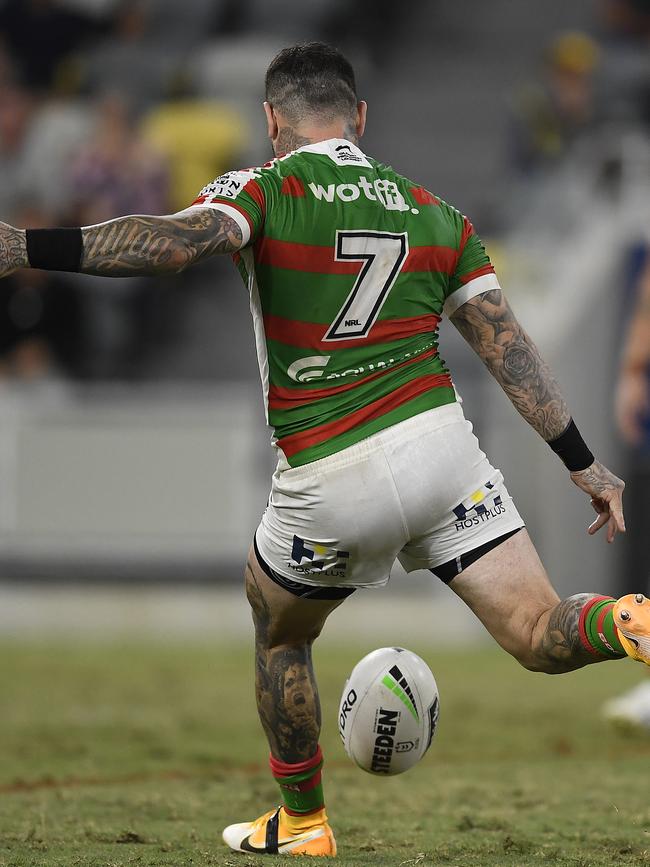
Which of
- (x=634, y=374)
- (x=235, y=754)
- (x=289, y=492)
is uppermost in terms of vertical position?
(x=634, y=374)

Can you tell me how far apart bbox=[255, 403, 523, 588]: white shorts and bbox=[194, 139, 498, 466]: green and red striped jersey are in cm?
8

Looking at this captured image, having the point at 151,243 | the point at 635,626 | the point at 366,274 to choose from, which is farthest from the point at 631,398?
the point at 151,243

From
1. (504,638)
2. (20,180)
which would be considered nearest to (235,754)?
(504,638)

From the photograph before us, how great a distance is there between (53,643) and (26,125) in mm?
7031

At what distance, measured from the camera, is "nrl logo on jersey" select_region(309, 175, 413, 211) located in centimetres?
494

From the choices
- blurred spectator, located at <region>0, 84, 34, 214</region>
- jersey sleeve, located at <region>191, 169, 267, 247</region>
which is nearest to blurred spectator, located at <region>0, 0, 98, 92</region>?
blurred spectator, located at <region>0, 84, 34, 214</region>

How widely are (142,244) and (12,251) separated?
0.38m

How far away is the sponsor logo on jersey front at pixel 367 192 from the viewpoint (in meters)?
4.94

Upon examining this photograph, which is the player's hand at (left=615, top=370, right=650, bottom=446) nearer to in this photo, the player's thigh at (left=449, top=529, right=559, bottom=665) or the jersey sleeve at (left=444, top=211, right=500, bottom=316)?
the jersey sleeve at (left=444, top=211, right=500, bottom=316)

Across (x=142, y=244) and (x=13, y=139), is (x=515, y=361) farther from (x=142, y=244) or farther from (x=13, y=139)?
(x=13, y=139)

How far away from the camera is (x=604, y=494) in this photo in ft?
17.5

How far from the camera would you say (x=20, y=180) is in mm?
17234

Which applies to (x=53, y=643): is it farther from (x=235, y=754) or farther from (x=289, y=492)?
(x=289, y=492)

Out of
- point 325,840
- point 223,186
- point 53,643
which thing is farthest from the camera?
point 53,643
